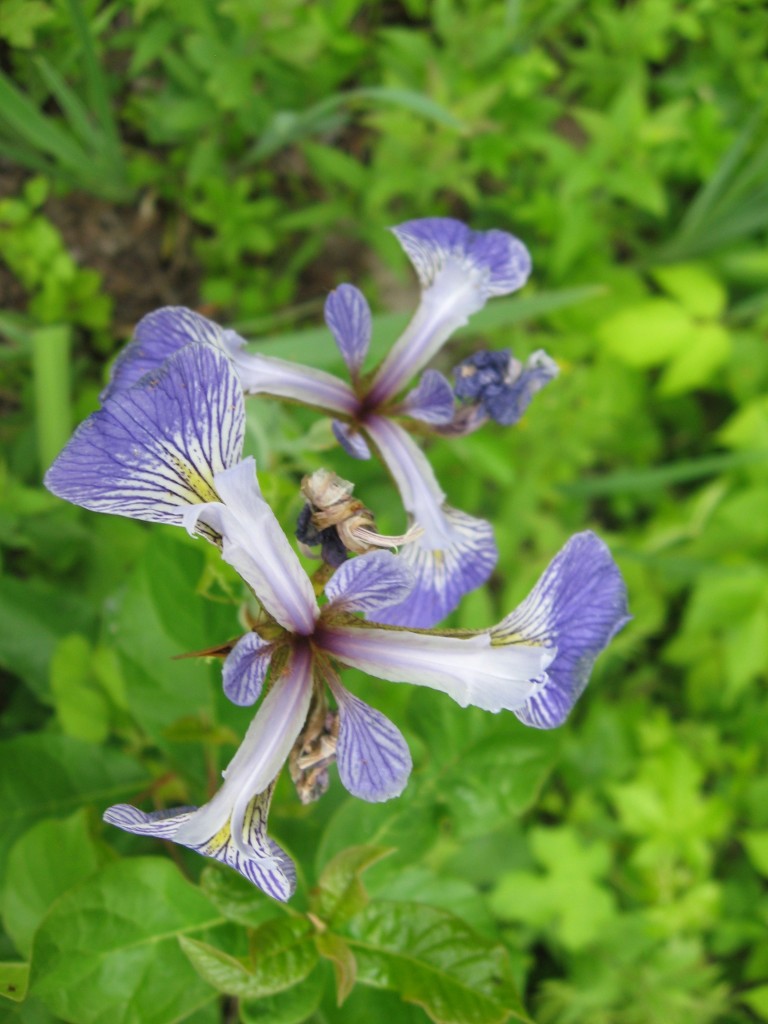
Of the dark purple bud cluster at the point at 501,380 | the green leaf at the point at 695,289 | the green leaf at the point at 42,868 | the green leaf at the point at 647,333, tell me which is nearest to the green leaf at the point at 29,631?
the green leaf at the point at 42,868

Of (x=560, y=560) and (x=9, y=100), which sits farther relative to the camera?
(x=9, y=100)

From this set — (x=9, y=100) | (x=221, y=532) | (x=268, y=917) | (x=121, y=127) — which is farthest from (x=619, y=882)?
(x=121, y=127)

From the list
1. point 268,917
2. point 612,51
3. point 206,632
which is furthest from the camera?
A: point 612,51

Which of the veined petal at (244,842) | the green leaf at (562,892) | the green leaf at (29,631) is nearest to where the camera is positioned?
the veined petal at (244,842)

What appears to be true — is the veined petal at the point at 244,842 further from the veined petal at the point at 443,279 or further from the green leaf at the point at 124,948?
the veined petal at the point at 443,279

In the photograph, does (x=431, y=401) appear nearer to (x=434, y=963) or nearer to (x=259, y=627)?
(x=259, y=627)

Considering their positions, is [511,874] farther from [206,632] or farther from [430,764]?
[206,632]

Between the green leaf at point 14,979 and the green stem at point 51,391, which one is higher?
the green stem at point 51,391
